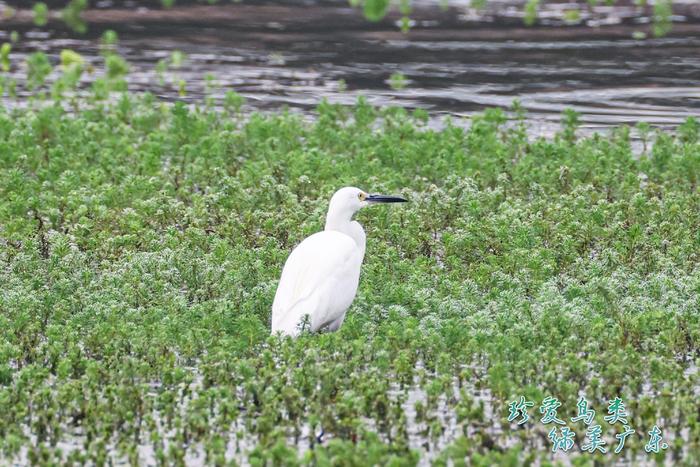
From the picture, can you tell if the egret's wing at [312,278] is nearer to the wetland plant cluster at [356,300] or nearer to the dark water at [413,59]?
the wetland plant cluster at [356,300]

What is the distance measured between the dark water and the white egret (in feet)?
26.0

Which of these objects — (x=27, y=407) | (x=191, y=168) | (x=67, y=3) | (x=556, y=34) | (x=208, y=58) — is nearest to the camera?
(x=27, y=407)

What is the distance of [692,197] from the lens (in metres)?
13.4

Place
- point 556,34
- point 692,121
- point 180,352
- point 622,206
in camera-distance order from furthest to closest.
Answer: point 556,34, point 692,121, point 622,206, point 180,352

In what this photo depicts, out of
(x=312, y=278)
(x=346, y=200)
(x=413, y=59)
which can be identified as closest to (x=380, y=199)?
(x=346, y=200)

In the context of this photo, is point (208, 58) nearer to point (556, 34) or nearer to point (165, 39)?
point (165, 39)

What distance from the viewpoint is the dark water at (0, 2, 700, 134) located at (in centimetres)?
1981

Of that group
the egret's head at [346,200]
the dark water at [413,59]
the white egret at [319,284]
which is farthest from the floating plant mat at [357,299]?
the dark water at [413,59]

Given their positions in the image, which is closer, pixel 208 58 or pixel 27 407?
pixel 27 407

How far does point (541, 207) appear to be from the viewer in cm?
1295

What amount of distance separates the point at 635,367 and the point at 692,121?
729 centimetres

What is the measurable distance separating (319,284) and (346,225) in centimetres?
108

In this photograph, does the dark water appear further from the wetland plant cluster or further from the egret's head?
the egret's head

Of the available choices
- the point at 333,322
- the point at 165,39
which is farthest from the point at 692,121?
the point at 165,39
